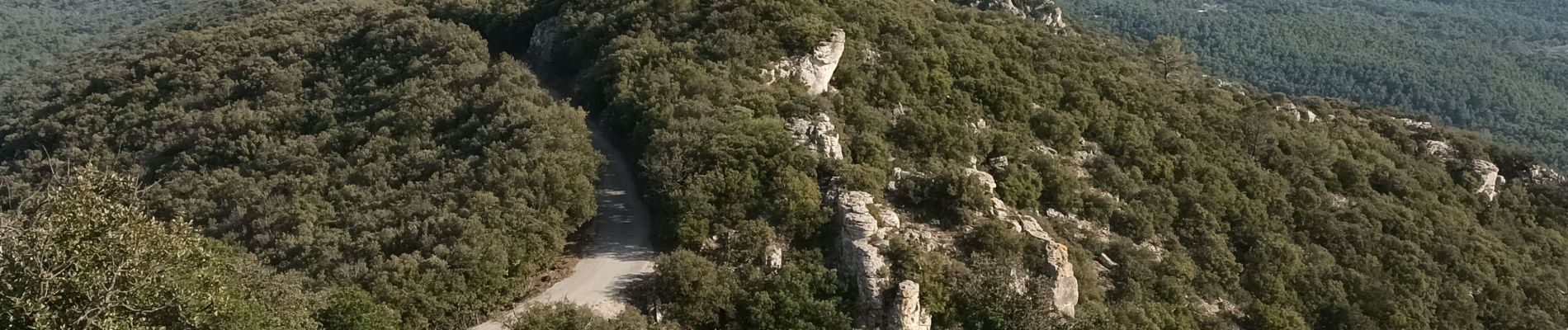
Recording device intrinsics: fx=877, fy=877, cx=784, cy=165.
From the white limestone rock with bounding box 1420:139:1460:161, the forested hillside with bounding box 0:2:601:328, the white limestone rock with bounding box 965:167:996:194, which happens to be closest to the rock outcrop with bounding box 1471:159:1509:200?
the white limestone rock with bounding box 1420:139:1460:161

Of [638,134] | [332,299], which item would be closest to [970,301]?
[638,134]

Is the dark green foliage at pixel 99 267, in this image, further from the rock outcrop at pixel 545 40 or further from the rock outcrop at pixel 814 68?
the rock outcrop at pixel 545 40

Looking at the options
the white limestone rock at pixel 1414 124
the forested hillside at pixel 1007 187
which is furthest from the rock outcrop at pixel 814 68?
the white limestone rock at pixel 1414 124

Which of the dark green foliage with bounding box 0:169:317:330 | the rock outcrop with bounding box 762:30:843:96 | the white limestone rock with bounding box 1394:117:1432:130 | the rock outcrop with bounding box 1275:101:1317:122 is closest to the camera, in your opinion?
the dark green foliage with bounding box 0:169:317:330

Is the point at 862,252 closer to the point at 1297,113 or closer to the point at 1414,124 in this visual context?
the point at 1297,113

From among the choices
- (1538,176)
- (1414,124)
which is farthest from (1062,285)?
(1414,124)

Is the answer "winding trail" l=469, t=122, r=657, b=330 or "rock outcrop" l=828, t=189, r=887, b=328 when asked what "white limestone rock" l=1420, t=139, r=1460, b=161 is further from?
"winding trail" l=469, t=122, r=657, b=330
